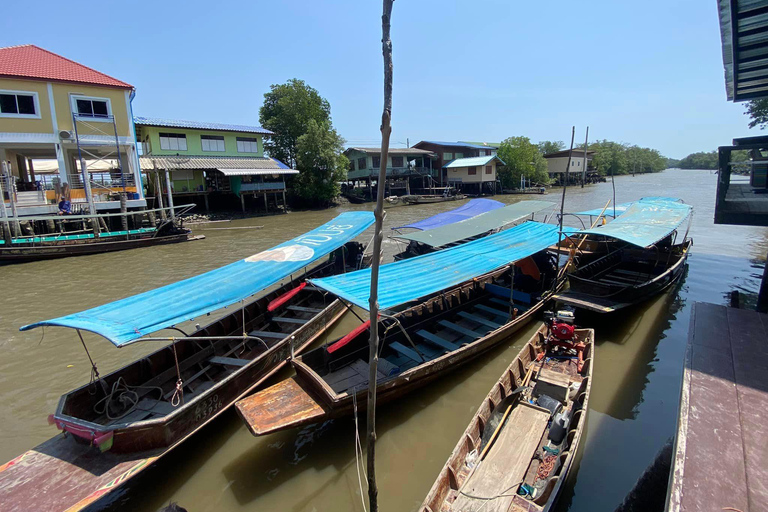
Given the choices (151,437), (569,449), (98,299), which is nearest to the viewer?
(569,449)

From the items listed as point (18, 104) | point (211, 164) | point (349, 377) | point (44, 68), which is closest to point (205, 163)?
point (211, 164)

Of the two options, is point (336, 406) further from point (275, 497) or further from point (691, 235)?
point (691, 235)

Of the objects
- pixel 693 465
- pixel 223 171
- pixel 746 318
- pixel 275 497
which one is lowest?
pixel 275 497

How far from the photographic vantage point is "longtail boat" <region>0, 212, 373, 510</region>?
4.12 meters

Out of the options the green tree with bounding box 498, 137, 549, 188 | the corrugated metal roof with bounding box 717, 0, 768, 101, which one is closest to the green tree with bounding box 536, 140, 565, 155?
the green tree with bounding box 498, 137, 549, 188

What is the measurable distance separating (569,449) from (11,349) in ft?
37.9

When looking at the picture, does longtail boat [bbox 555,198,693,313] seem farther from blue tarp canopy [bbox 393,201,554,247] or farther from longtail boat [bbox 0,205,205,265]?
longtail boat [bbox 0,205,205,265]

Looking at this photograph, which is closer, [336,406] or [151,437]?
[151,437]

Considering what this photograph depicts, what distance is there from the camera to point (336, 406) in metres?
5.18

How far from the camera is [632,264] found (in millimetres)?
12328

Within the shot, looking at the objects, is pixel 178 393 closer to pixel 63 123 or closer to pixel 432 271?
pixel 432 271

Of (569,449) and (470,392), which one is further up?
(569,449)

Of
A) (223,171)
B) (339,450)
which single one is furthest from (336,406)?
(223,171)

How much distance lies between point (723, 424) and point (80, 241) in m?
22.3
